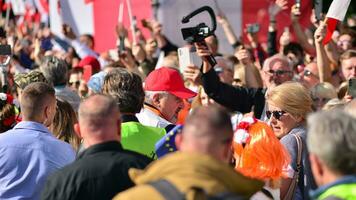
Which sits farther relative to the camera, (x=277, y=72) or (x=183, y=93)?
(x=277, y=72)

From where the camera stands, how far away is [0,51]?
9.04 meters

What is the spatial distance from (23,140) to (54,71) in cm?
330

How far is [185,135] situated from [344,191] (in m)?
0.70

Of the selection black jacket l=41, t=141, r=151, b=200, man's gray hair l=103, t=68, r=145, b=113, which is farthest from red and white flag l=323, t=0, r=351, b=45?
black jacket l=41, t=141, r=151, b=200

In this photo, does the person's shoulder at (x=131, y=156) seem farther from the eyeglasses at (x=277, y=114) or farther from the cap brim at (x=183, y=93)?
the cap brim at (x=183, y=93)

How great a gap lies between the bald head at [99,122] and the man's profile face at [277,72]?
4347 millimetres

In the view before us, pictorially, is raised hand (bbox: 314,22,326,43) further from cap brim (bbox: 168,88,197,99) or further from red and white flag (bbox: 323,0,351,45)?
cap brim (bbox: 168,88,197,99)

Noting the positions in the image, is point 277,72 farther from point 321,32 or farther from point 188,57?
point 188,57

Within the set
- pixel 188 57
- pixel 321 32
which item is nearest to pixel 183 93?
pixel 188 57

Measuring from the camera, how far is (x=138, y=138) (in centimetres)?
635

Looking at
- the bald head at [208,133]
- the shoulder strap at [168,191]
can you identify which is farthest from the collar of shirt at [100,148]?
the shoulder strap at [168,191]

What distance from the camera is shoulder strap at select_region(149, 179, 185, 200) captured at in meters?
4.03

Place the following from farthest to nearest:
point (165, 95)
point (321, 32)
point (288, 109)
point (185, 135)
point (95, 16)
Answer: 1. point (95, 16)
2. point (321, 32)
3. point (165, 95)
4. point (288, 109)
5. point (185, 135)

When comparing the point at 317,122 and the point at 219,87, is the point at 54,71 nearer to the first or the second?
the point at 219,87
